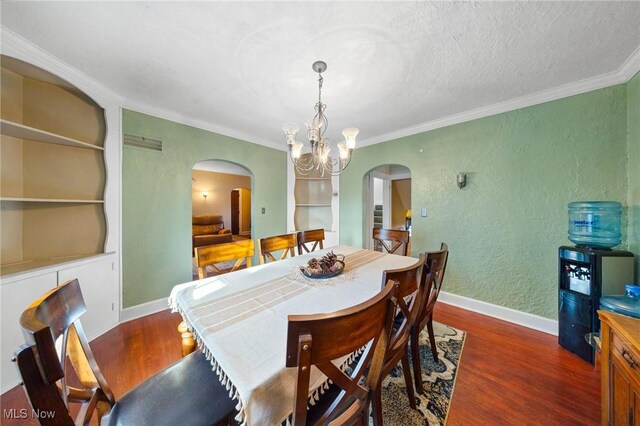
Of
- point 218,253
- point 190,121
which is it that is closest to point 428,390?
point 218,253

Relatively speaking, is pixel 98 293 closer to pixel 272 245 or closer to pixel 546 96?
pixel 272 245

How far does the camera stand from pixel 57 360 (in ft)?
1.86

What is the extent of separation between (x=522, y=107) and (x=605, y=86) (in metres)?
0.56

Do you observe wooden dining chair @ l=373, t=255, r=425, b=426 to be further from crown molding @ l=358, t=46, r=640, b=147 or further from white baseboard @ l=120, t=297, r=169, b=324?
white baseboard @ l=120, t=297, r=169, b=324

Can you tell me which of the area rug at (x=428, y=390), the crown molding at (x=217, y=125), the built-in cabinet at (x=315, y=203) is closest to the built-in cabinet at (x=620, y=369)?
the area rug at (x=428, y=390)

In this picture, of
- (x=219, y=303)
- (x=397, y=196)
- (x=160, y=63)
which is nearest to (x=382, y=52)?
(x=160, y=63)

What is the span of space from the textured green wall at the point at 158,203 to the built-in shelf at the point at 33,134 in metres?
0.40

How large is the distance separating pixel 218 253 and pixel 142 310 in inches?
63.5

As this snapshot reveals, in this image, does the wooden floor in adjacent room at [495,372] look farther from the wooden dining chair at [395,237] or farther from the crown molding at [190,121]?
the crown molding at [190,121]

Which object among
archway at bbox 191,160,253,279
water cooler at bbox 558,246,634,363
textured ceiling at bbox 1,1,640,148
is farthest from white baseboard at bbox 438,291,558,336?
archway at bbox 191,160,253,279

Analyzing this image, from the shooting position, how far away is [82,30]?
149 centimetres

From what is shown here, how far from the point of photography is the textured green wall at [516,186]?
6.63 feet

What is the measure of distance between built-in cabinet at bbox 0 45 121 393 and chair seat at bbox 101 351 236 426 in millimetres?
1529

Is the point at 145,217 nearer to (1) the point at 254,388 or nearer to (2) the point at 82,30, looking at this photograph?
(2) the point at 82,30
